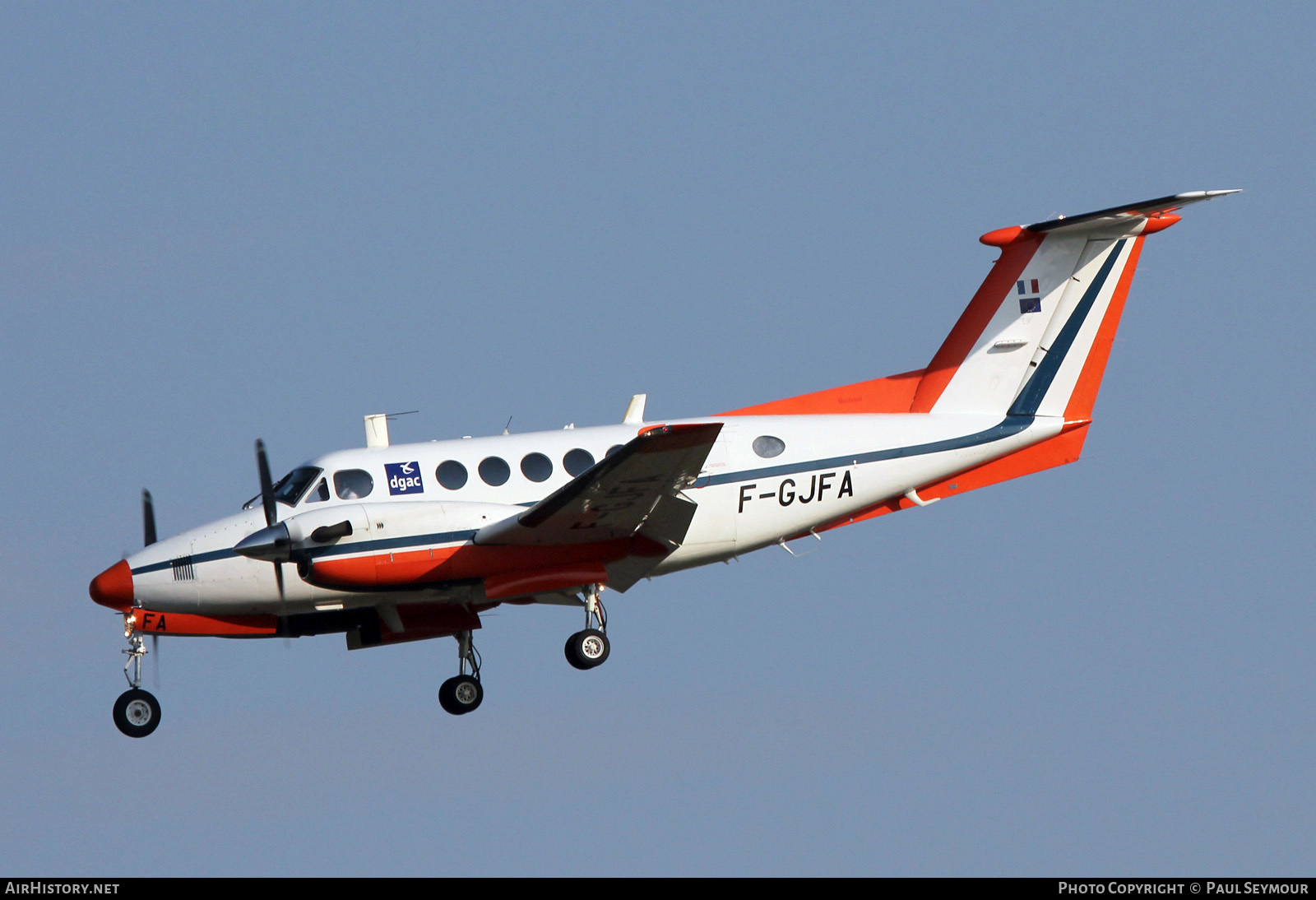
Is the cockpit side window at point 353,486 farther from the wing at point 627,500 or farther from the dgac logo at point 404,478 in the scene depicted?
the wing at point 627,500

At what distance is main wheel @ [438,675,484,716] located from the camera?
26984mm

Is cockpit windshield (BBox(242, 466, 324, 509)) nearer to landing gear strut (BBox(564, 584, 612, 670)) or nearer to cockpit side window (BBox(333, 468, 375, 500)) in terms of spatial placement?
cockpit side window (BBox(333, 468, 375, 500))

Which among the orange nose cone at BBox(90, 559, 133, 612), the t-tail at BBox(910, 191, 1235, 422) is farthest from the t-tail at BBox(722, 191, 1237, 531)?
the orange nose cone at BBox(90, 559, 133, 612)

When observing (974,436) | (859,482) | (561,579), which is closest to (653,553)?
(561,579)

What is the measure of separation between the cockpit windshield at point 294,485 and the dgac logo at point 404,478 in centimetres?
98

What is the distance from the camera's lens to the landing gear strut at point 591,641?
24797mm

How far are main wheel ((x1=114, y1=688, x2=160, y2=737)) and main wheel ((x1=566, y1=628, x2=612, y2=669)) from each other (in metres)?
5.64

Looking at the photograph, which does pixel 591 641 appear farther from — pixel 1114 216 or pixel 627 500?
pixel 1114 216

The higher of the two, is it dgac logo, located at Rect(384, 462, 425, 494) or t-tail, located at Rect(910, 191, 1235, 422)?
t-tail, located at Rect(910, 191, 1235, 422)

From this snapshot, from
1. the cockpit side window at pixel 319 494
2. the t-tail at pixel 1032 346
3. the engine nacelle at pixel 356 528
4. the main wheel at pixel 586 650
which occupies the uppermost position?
the t-tail at pixel 1032 346

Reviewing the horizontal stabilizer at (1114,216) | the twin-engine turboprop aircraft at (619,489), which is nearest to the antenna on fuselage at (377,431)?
the twin-engine turboprop aircraft at (619,489)

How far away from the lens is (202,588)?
79.8ft
